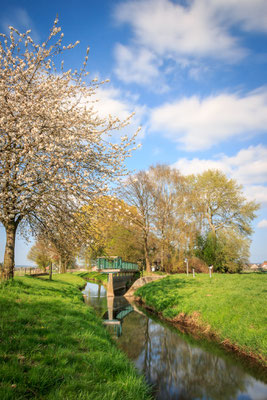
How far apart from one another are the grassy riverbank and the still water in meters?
2.11

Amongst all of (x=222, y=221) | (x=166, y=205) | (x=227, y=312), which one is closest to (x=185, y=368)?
(x=227, y=312)

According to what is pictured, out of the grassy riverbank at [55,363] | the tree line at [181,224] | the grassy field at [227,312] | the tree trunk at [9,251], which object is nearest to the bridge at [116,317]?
the grassy field at [227,312]

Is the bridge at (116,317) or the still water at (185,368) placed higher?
the still water at (185,368)

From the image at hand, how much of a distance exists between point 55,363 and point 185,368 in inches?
208

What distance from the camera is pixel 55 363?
4695 mm

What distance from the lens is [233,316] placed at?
35.1 ft

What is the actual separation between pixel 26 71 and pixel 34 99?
89 centimetres

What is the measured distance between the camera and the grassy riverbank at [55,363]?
12.7 feet

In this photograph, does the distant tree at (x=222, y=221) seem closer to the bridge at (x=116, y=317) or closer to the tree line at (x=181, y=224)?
the tree line at (x=181, y=224)

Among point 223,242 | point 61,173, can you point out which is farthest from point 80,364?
point 223,242

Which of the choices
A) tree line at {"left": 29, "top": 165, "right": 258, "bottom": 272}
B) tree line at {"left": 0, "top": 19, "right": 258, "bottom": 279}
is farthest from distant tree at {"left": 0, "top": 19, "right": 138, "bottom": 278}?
tree line at {"left": 29, "top": 165, "right": 258, "bottom": 272}

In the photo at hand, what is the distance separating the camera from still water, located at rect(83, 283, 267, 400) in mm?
6680

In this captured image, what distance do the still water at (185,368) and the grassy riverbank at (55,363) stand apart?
6.92 feet

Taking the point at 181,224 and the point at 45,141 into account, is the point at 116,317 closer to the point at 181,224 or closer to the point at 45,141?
the point at 45,141
